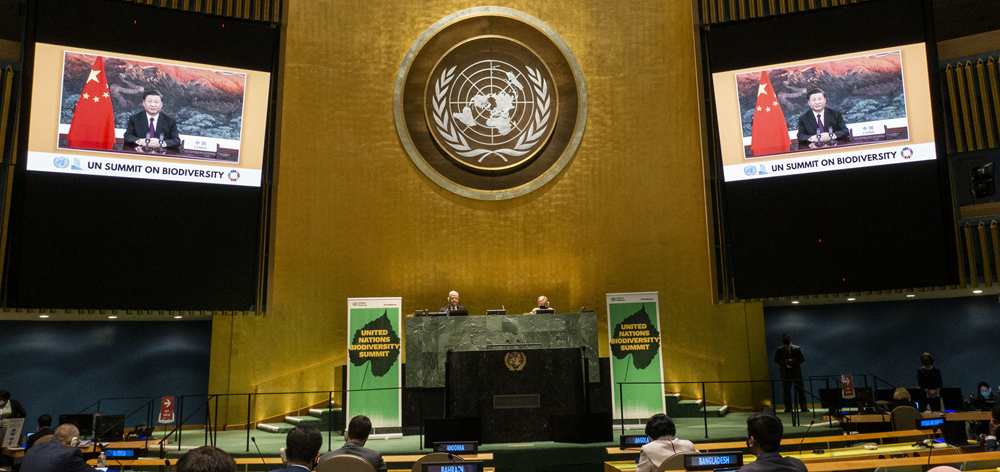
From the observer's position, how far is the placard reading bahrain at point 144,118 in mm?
9336

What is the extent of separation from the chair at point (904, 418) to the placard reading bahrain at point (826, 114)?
4199mm

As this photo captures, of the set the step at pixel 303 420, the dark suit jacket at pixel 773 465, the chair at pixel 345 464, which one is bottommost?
the step at pixel 303 420

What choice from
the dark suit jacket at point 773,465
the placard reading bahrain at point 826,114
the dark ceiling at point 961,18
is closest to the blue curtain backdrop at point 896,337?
the placard reading bahrain at point 826,114

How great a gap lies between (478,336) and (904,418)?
4661mm

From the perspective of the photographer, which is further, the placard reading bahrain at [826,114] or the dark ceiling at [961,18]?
the dark ceiling at [961,18]

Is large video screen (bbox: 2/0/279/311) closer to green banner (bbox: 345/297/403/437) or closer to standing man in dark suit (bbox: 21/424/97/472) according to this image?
green banner (bbox: 345/297/403/437)

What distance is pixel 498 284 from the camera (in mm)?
10984

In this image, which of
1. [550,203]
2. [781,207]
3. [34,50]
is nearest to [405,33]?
[550,203]

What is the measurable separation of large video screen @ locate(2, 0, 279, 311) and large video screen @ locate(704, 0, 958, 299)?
7.11 m

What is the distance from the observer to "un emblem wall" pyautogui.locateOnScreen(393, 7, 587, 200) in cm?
1116

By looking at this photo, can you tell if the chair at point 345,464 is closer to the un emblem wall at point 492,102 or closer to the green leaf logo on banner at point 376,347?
the green leaf logo on banner at point 376,347

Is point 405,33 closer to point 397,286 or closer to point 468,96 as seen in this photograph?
point 468,96

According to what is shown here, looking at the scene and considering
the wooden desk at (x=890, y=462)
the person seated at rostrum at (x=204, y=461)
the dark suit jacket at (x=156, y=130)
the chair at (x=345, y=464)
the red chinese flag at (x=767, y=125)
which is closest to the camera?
the person seated at rostrum at (x=204, y=461)

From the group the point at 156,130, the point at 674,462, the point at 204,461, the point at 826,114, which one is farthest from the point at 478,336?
the point at 204,461
